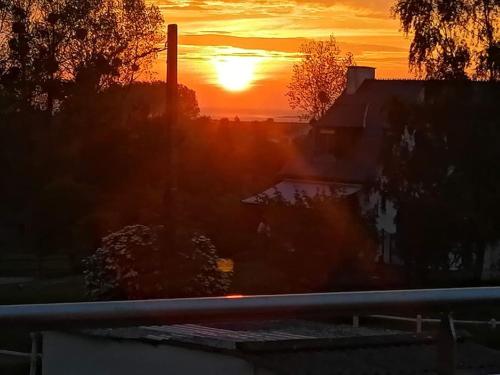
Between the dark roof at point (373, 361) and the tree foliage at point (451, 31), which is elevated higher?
the tree foliage at point (451, 31)

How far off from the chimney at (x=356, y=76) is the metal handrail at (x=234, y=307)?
38494 mm

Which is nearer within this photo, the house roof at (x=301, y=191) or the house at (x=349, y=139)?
the house roof at (x=301, y=191)

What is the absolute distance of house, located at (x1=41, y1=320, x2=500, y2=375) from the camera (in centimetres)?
334

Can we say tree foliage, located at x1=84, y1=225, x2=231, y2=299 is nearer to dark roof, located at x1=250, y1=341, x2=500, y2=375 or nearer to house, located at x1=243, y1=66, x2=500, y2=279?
dark roof, located at x1=250, y1=341, x2=500, y2=375

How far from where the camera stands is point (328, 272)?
72.2 feet

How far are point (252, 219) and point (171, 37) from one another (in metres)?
19.8

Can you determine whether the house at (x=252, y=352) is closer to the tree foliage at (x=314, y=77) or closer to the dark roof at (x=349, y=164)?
the dark roof at (x=349, y=164)

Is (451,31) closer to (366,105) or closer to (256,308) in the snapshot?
(366,105)

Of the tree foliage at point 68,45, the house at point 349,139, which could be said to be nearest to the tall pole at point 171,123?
the house at point 349,139

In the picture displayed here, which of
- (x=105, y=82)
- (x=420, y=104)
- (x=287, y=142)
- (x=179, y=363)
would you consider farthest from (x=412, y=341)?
(x=287, y=142)

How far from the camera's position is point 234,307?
241 cm

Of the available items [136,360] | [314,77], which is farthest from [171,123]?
[314,77]

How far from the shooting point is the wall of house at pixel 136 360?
162 inches

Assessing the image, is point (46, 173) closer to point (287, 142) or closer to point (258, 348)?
point (287, 142)
